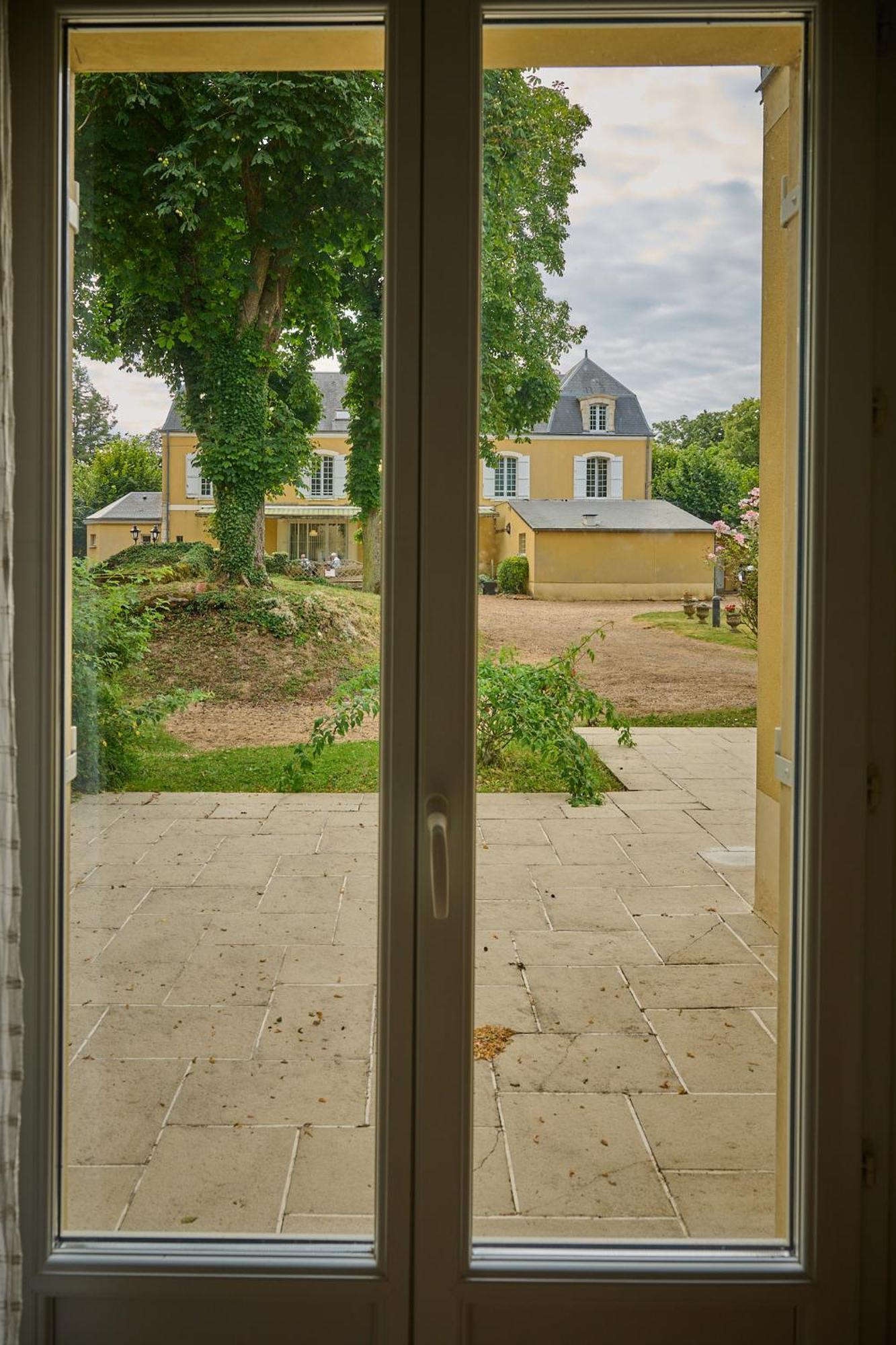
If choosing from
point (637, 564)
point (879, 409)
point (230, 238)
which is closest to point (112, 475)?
point (230, 238)

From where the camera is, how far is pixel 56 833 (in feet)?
6.13

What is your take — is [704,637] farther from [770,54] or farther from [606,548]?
[770,54]

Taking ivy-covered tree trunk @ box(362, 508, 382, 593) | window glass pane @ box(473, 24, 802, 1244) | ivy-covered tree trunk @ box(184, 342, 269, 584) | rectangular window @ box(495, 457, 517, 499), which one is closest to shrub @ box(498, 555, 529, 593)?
window glass pane @ box(473, 24, 802, 1244)

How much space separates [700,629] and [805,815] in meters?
0.37

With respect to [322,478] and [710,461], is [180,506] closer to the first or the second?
[322,478]

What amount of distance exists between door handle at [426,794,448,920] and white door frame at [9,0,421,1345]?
4 centimetres

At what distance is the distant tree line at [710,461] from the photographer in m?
1.93

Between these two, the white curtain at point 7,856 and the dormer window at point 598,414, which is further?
the dormer window at point 598,414

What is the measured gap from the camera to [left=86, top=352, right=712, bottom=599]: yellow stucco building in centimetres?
189

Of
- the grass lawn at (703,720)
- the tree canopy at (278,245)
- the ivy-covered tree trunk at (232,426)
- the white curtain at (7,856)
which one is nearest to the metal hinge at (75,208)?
the tree canopy at (278,245)

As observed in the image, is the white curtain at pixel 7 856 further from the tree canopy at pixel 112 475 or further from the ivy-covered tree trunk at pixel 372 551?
the ivy-covered tree trunk at pixel 372 551

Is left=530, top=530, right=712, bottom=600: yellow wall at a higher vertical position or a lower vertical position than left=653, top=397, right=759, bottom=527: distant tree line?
lower

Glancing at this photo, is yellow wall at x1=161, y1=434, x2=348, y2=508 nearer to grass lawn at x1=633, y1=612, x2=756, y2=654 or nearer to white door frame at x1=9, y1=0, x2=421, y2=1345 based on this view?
white door frame at x1=9, y1=0, x2=421, y2=1345

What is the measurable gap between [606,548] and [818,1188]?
3.80 ft
